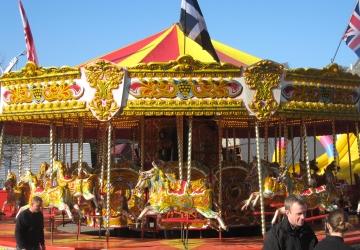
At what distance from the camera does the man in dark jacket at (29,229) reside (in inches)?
262

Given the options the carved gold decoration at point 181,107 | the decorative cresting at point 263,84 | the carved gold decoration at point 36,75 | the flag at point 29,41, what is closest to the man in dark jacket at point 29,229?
the carved gold decoration at point 181,107

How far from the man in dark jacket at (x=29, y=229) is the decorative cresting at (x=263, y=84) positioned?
5.58 metres

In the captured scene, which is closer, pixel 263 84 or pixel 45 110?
pixel 263 84

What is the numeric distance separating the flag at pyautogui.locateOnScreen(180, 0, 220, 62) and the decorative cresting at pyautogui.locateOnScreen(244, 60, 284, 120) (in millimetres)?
1386

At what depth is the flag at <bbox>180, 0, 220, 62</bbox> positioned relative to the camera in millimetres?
11961

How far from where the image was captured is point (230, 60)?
1354 centimetres

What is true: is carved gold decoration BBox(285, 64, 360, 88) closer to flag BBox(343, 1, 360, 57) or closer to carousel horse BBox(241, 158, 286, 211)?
flag BBox(343, 1, 360, 57)

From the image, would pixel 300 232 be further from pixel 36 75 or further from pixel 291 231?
pixel 36 75

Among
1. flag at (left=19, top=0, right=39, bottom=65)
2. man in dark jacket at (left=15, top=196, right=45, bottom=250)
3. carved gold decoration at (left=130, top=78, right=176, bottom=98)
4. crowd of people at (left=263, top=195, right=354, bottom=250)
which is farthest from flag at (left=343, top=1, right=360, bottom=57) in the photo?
crowd of people at (left=263, top=195, right=354, bottom=250)

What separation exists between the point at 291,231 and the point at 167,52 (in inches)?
371

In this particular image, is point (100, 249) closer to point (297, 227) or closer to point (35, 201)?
point (35, 201)

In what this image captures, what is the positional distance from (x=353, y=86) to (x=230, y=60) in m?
2.95

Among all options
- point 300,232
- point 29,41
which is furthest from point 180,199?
point 29,41

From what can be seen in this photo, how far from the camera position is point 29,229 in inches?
262
